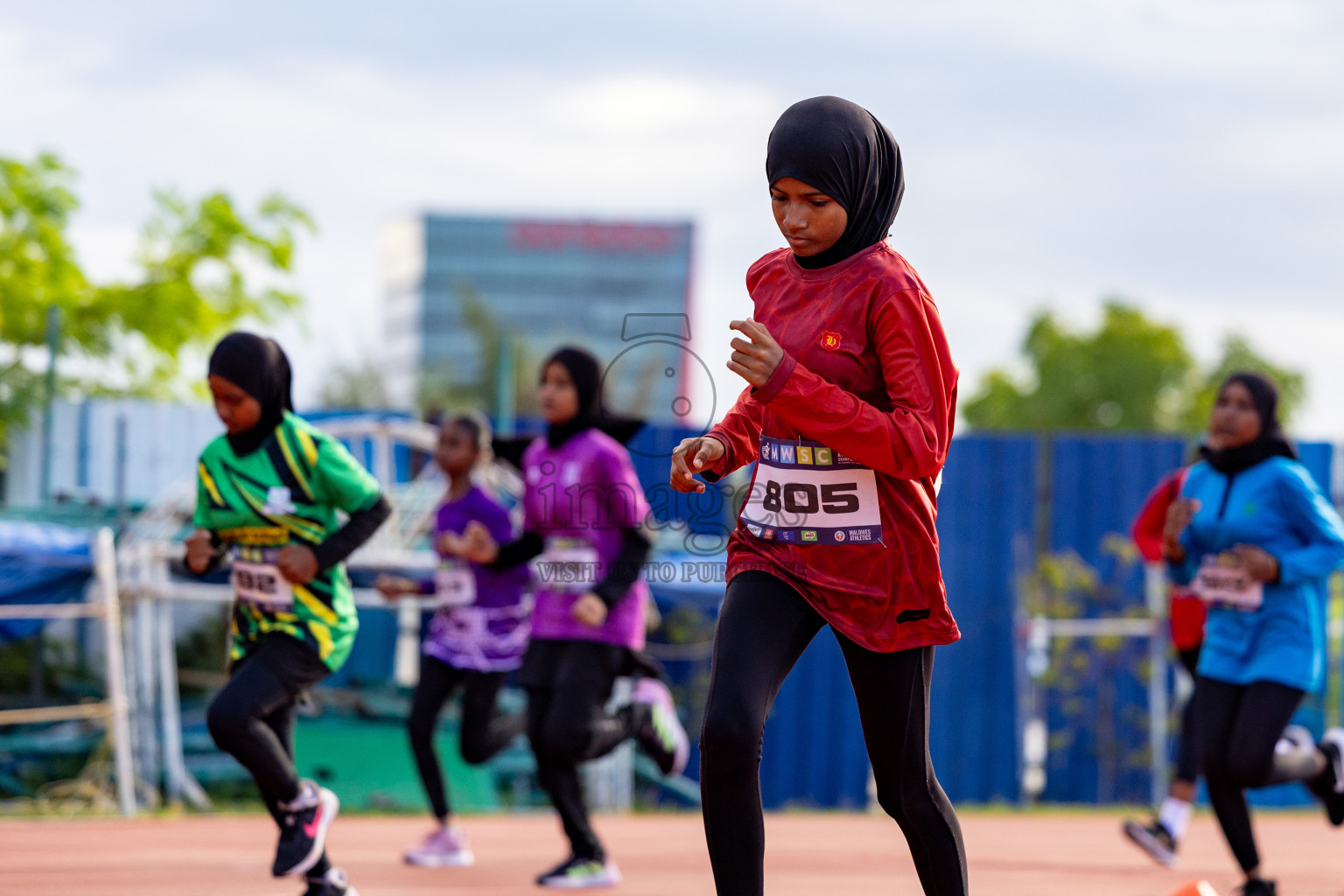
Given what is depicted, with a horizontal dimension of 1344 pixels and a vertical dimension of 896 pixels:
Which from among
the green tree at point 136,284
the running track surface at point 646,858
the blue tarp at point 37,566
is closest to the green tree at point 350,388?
the green tree at point 136,284

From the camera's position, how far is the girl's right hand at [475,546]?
6.43 m

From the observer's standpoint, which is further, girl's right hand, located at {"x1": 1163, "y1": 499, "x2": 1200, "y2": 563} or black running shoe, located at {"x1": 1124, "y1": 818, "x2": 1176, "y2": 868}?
black running shoe, located at {"x1": 1124, "y1": 818, "x2": 1176, "y2": 868}

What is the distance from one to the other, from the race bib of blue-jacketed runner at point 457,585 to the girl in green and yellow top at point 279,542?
175 centimetres

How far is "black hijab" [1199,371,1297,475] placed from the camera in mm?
5758

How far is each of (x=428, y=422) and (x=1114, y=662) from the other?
16.5 feet

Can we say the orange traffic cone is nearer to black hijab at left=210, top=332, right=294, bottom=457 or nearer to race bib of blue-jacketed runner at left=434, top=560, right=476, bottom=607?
black hijab at left=210, top=332, right=294, bottom=457

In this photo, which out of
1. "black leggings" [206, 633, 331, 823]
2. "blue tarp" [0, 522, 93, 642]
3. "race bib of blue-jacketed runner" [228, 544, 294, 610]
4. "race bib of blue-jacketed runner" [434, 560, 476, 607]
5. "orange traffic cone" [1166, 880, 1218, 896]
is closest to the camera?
"orange traffic cone" [1166, 880, 1218, 896]

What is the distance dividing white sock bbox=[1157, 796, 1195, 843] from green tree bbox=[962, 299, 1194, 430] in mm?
48780

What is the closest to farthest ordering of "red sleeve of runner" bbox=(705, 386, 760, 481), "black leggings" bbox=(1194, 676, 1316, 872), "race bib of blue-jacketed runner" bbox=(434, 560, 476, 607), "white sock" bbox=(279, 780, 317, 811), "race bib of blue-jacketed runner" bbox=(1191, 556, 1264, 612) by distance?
"red sleeve of runner" bbox=(705, 386, 760, 481) → "white sock" bbox=(279, 780, 317, 811) → "black leggings" bbox=(1194, 676, 1316, 872) → "race bib of blue-jacketed runner" bbox=(1191, 556, 1264, 612) → "race bib of blue-jacketed runner" bbox=(434, 560, 476, 607)

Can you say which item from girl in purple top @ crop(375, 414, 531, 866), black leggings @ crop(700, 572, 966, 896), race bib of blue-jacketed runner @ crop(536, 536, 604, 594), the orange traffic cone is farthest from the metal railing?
the orange traffic cone

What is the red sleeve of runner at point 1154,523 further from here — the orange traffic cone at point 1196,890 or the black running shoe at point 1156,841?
the orange traffic cone at point 1196,890

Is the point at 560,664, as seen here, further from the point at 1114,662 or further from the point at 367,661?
the point at 1114,662

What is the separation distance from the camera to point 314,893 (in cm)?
491

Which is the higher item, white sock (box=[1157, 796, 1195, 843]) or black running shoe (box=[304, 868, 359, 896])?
black running shoe (box=[304, 868, 359, 896])
